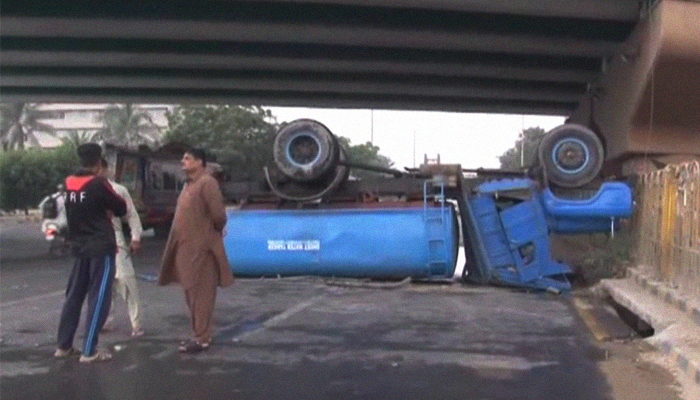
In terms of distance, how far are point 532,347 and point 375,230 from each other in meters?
5.93

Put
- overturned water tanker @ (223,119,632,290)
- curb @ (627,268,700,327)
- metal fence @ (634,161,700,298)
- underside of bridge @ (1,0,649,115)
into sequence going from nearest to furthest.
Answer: curb @ (627,268,700,327) → metal fence @ (634,161,700,298) → overturned water tanker @ (223,119,632,290) → underside of bridge @ (1,0,649,115)

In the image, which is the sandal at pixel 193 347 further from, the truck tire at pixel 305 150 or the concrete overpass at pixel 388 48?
the concrete overpass at pixel 388 48

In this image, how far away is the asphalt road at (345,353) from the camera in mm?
6945

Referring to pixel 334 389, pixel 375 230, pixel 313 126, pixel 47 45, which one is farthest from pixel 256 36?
pixel 334 389

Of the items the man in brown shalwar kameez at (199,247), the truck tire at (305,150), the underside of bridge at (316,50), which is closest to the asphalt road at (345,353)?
the man in brown shalwar kameez at (199,247)

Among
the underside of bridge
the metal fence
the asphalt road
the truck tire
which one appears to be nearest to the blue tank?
→ the truck tire

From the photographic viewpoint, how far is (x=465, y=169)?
15352mm

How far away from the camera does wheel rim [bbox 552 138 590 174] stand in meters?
15.3

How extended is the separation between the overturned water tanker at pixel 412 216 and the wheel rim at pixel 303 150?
18mm

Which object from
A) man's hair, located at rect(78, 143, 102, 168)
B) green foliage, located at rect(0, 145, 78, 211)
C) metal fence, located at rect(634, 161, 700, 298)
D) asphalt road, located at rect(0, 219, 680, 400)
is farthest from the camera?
green foliage, located at rect(0, 145, 78, 211)

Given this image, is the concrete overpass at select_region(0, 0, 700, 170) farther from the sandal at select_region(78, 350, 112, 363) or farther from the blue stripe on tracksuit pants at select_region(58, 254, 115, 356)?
the sandal at select_region(78, 350, 112, 363)

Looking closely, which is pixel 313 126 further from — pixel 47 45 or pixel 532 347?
pixel 47 45

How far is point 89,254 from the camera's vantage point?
26.0ft

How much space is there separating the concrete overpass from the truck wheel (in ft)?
17.6
